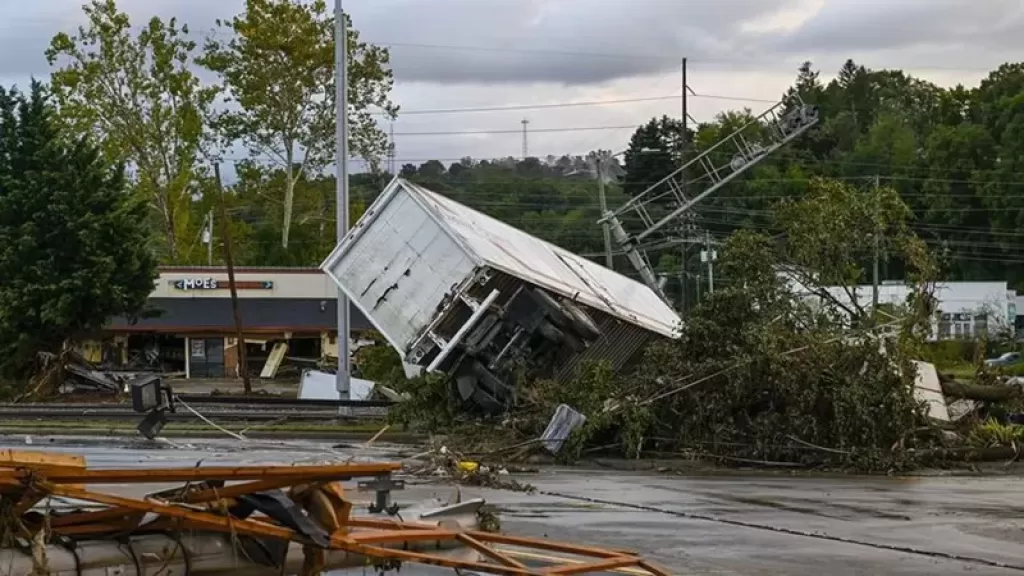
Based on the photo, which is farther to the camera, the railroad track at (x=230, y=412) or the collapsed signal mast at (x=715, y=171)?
the collapsed signal mast at (x=715, y=171)

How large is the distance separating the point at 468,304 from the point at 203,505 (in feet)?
52.5

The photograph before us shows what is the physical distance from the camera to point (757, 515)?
13.4 metres

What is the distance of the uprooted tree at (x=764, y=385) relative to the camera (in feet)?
61.1

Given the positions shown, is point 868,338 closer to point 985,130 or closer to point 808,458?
point 808,458

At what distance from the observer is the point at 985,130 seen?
256 ft

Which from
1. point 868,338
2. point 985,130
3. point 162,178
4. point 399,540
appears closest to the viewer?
point 399,540

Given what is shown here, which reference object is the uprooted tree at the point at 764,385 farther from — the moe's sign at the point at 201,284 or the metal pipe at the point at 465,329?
the moe's sign at the point at 201,284

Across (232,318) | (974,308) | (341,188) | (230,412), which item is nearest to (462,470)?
(230,412)

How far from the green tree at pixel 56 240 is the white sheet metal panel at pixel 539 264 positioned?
13.1 metres

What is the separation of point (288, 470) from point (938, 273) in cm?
1864

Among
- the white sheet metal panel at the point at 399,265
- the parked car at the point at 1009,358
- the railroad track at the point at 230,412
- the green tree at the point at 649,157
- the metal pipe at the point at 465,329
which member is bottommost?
the parked car at the point at 1009,358

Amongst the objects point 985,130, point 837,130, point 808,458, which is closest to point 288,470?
point 808,458

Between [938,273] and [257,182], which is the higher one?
[257,182]

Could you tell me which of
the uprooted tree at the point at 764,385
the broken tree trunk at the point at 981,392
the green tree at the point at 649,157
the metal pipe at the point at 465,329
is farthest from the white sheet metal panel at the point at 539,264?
the green tree at the point at 649,157
